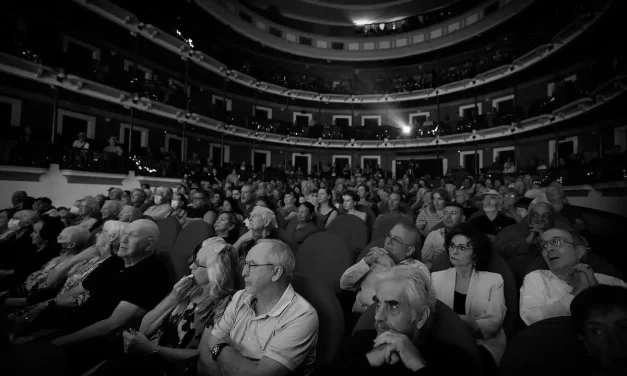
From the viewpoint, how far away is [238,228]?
12.1 ft

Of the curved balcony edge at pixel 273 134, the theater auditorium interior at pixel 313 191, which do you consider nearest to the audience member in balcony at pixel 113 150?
the theater auditorium interior at pixel 313 191

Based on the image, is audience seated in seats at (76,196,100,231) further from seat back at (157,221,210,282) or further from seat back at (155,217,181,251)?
seat back at (157,221,210,282)

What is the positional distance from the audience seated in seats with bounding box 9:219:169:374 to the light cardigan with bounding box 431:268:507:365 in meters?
1.99

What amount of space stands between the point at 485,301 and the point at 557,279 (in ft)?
1.50

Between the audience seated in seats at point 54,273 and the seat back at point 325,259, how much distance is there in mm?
2158

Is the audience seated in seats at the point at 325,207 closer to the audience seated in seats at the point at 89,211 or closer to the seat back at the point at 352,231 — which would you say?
the seat back at the point at 352,231

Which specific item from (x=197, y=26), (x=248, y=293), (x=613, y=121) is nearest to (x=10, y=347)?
(x=248, y=293)

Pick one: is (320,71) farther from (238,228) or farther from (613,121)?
(238,228)

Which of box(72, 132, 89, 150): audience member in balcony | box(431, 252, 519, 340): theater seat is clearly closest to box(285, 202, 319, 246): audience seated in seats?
box(431, 252, 519, 340): theater seat

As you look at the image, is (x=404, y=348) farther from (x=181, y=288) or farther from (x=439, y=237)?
(x=439, y=237)

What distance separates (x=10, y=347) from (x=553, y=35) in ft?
55.4

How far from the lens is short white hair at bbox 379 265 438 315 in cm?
136

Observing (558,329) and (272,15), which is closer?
(558,329)

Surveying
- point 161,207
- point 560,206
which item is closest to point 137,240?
point 161,207
